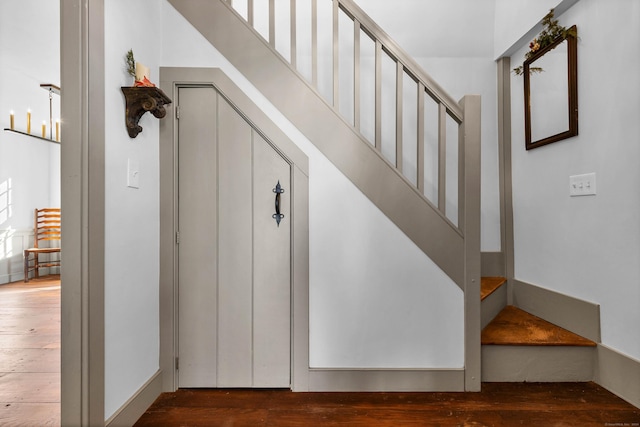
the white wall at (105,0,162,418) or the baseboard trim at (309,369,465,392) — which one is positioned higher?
the white wall at (105,0,162,418)

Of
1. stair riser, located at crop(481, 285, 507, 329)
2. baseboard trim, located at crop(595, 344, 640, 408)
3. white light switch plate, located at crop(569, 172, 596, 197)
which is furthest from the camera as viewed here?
stair riser, located at crop(481, 285, 507, 329)

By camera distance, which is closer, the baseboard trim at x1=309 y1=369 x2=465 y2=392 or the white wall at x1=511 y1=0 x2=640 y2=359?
the white wall at x1=511 y1=0 x2=640 y2=359

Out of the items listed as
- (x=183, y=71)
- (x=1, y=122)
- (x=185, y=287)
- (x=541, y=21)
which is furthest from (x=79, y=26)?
(x=1, y=122)

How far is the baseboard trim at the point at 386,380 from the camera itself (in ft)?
6.52

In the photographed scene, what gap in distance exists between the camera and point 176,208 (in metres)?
2.00

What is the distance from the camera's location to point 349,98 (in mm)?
2770

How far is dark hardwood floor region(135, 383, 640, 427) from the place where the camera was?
169 centimetres

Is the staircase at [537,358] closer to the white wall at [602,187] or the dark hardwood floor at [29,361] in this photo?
the white wall at [602,187]

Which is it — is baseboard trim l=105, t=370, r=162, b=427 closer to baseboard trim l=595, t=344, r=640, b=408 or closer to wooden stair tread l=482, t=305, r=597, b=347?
wooden stair tread l=482, t=305, r=597, b=347

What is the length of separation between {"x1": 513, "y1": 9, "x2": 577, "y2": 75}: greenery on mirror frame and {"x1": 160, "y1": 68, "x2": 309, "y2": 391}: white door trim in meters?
1.90

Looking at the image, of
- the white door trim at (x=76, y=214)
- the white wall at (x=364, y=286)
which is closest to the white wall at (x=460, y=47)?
the white wall at (x=364, y=286)

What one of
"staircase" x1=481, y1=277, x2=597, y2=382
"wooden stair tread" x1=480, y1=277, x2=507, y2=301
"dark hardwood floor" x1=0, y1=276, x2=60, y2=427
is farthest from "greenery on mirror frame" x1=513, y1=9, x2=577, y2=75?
"dark hardwood floor" x1=0, y1=276, x2=60, y2=427

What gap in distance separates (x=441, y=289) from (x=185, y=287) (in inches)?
59.0

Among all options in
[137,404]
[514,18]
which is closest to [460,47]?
[514,18]
